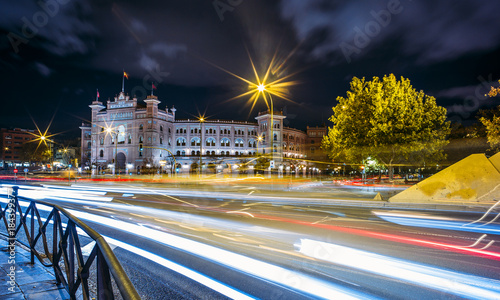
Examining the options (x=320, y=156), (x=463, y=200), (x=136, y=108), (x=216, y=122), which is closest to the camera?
(x=463, y=200)

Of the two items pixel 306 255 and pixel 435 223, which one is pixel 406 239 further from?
pixel 306 255

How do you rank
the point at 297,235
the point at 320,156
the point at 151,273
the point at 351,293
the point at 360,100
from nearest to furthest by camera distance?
1. the point at 351,293
2. the point at 151,273
3. the point at 297,235
4. the point at 360,100
5. the point at 320,156

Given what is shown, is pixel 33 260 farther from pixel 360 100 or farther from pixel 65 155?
pixel 65 155

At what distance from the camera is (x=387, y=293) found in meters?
4.45

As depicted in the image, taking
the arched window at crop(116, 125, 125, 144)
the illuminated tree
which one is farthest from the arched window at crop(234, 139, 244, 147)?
the illuminated tree

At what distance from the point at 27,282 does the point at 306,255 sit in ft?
17.8

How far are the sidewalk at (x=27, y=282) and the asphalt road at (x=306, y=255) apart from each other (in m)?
1.31

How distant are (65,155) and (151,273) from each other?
13689 centimetres

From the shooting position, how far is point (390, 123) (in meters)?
26.1

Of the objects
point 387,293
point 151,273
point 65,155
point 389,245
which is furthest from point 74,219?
point 65,155

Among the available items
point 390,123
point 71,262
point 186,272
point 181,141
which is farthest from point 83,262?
point 181,141

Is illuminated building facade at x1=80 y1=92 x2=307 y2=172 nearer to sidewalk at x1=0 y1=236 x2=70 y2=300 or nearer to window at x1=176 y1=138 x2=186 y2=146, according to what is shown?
window at x1=176 y1=138 x2=186 y2=146

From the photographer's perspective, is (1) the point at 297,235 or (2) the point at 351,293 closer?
(2) the point at 351,293

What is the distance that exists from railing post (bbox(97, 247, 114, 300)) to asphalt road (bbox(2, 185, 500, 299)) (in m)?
2.42
